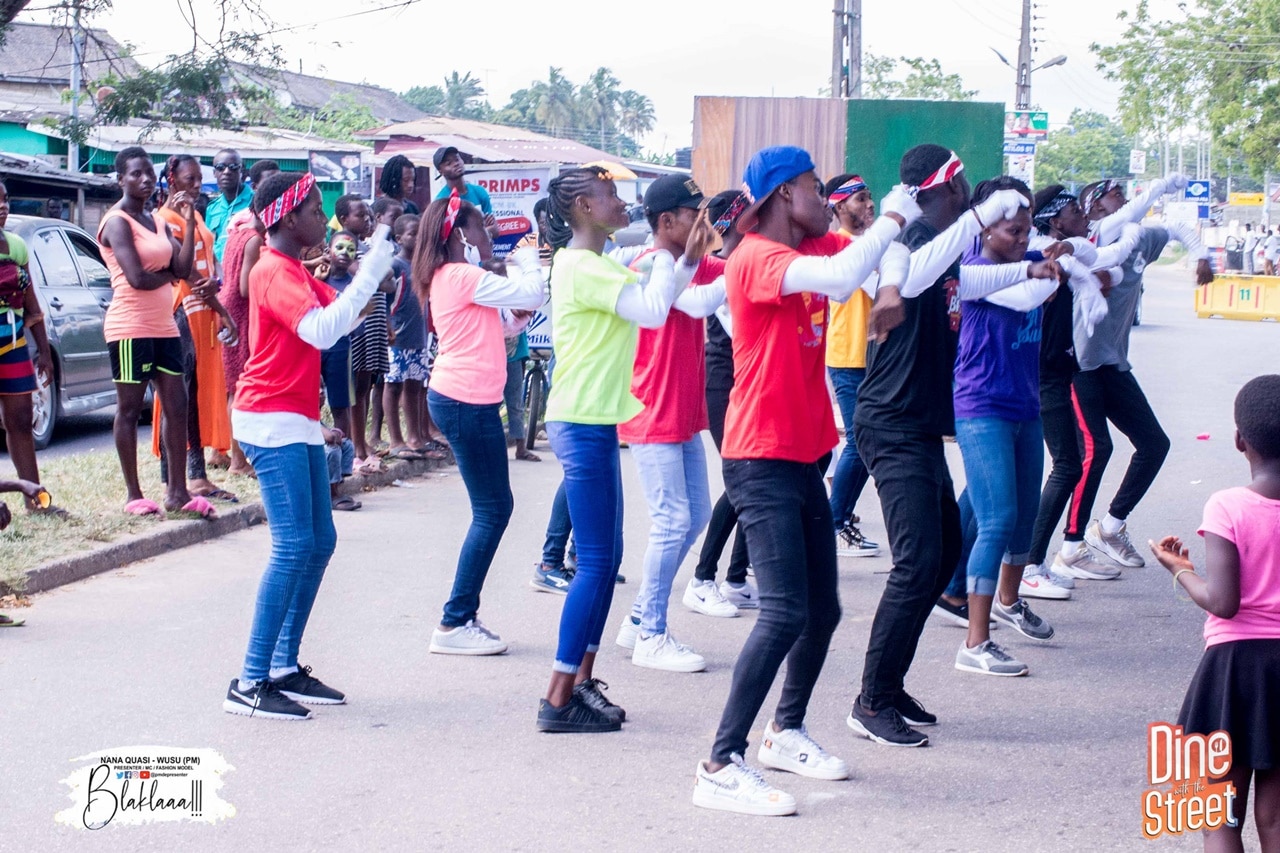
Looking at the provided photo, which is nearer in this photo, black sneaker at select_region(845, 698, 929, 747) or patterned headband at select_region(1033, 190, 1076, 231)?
black sneaker at select_region(845, 698, 929, 747)

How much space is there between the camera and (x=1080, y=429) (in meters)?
7.73

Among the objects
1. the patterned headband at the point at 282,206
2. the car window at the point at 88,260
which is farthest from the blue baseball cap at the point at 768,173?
the car window at the point at 88,260

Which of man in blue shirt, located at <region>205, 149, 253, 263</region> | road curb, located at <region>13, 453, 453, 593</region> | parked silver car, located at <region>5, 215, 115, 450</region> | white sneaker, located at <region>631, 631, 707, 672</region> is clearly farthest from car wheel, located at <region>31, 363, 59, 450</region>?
white sneaker, located at <region>631, 631, 707, 672</region>

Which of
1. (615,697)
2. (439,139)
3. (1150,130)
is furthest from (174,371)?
(1150,130)

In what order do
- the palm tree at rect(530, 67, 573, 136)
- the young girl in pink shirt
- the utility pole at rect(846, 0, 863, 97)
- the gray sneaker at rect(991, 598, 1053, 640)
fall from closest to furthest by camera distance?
the young girl in pink shirt
the gray sneaker at rect(991, 598, 1053, 640)
the utility pole at rect(846, 0, 863, 97)
the palm tree at rect(530, 67, 573, 136)

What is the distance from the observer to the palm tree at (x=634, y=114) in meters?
123

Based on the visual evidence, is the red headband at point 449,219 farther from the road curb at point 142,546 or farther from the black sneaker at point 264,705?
the road curb at point 142,546

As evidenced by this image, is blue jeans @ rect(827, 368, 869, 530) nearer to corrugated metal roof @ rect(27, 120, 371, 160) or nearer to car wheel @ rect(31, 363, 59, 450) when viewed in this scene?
car wheel @ rect(31, 363, 59, 450)

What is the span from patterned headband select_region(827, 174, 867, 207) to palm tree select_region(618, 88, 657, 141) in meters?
118

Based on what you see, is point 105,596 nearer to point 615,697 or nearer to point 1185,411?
point 615,697

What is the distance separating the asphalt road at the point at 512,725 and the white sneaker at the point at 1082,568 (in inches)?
5.9

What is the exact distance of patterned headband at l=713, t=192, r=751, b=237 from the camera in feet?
15.0

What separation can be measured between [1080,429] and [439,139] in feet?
113

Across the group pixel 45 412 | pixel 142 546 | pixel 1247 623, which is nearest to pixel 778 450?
pixel 1247 623
